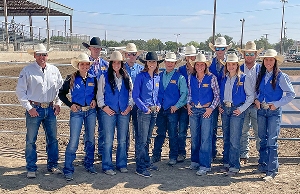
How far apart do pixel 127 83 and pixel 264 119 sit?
2.11 m

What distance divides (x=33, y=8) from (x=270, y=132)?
117 feet

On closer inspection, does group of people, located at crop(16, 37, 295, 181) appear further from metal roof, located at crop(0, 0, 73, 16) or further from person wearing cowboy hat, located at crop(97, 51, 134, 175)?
metal roof, located at crop(0, 0, 73, 16)

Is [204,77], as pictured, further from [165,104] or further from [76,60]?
[76,60]

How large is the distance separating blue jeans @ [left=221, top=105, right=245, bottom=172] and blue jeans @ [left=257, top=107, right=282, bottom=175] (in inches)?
11.6

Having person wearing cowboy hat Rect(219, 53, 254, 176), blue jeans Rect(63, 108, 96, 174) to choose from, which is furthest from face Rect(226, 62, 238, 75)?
blue jeans Rect(63, 108, 96, 174)

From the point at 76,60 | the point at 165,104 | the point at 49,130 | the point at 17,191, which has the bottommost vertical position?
the point at 17,191

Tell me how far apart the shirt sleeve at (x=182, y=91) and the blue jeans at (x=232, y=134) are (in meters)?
0.61

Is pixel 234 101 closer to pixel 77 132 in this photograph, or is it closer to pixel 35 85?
pixel 77 132

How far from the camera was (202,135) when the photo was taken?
5309mm

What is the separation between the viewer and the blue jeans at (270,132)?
16.6ft

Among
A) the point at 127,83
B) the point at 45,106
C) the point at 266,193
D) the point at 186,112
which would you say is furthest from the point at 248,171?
the point at 45,106

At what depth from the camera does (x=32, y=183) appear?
16.2 feet

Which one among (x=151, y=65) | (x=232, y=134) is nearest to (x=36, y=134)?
(x=151, y=65)

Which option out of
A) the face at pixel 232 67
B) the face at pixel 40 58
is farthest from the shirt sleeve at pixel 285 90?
the face at pixel 40 58
